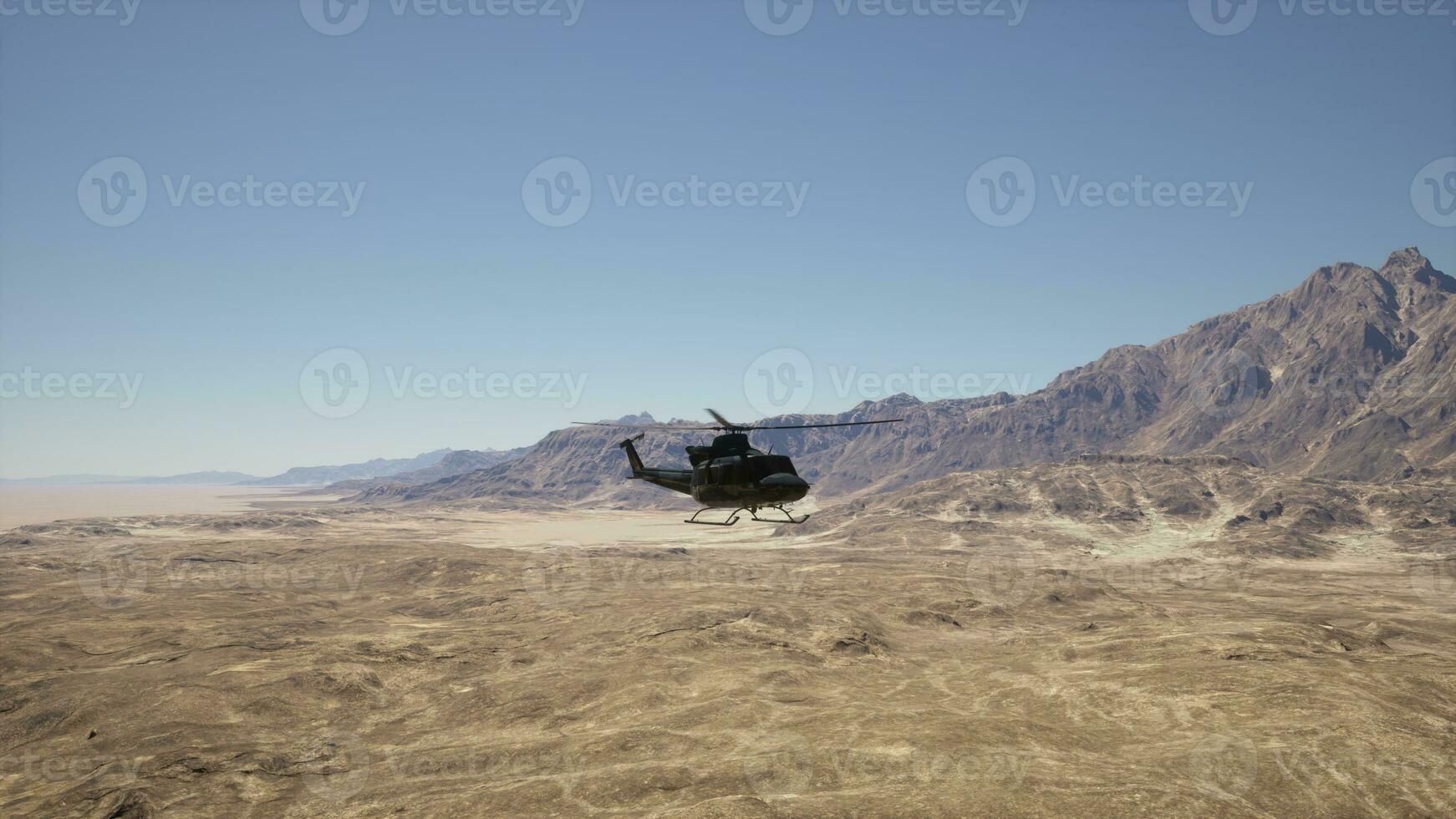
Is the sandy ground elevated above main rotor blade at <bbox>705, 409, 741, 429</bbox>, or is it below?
below

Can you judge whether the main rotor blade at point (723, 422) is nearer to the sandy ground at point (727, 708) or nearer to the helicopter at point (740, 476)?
the helicopter at point (740, 476)

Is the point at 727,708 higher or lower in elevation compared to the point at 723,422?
lower

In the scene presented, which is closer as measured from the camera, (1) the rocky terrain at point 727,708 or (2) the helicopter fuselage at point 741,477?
(2) the helicopter fuselage at point 741,477

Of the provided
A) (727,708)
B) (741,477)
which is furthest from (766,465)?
(727,708)

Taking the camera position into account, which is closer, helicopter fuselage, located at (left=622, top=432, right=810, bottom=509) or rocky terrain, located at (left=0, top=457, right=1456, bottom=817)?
helicopter fuselage, located at (left=622, top=432, right=810, bottom=509)

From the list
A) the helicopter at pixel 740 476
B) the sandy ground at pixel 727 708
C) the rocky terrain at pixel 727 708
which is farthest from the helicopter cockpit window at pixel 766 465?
the sandy ground at pixel 727 708

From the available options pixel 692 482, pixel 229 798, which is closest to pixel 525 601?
pixel 229 798

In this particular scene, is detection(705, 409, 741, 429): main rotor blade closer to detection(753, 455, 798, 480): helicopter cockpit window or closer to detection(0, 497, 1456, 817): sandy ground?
detection(753, 455, 798, 480): helicopter cockpit window

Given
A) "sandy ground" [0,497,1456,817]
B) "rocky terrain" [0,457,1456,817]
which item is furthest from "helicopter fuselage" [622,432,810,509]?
"sandy ground" [0,497,1456,817]

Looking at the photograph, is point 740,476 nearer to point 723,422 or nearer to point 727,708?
point 723,422
